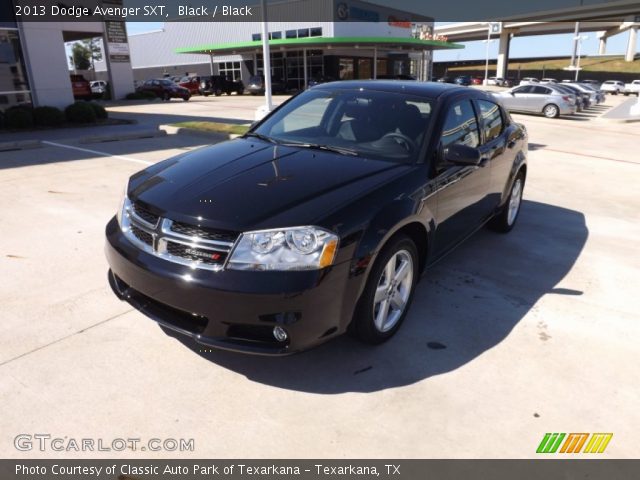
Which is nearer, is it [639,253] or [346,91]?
[346,91]

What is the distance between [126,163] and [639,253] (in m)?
8.12

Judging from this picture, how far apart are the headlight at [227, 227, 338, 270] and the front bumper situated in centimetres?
5

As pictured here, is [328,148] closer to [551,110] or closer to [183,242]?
[183,242]

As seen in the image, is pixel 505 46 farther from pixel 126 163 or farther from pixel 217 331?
pixel 217 331

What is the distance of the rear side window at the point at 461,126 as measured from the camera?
397cm

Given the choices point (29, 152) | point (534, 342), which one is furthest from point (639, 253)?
point (29, 152)

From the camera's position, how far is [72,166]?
896cm

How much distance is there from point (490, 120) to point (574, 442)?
3299mm

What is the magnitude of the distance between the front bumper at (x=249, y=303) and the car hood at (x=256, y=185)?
0.30 meters

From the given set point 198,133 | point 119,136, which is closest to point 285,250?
point 198,133

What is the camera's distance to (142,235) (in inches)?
120

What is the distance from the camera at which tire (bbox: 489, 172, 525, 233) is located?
5578 mm
